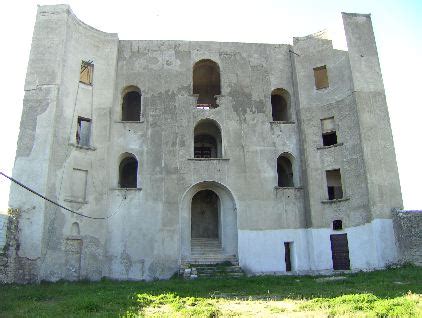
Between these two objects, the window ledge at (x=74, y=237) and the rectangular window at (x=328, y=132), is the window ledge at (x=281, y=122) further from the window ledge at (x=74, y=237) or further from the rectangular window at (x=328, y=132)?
the window ledge at (x=74, y=237)

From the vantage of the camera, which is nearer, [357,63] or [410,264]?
[410,264]

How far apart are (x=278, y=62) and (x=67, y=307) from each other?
74.5ft

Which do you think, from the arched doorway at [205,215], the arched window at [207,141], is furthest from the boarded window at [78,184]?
the arched window at [207,141]

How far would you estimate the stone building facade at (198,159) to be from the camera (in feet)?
83.4

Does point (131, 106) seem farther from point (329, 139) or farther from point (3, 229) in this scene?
point (329, 139)

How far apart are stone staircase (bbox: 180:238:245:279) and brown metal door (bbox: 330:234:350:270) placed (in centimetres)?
573

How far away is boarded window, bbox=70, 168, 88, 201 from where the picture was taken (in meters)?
26.2

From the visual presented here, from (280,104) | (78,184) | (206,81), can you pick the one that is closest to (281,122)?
(280,104)

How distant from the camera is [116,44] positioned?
30359 millimetres

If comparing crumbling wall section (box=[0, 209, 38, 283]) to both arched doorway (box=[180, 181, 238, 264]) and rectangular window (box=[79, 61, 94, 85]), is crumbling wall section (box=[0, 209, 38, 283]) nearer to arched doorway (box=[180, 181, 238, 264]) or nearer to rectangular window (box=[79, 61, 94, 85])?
arched doorway (box=[180, 181, 238, 264])

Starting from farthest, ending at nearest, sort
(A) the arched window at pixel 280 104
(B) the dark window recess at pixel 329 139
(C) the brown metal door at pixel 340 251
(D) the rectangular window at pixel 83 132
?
(A) the arched window at pixel 280 104, (B) the dark window recess at pixel 329 139, (D) the rectangular window at pixel 83 132, (C) the brown metal door at pixel 340 251

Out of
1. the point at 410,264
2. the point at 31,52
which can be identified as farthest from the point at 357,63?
the point at 31,52

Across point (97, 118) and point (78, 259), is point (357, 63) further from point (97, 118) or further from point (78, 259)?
point (78, 259)

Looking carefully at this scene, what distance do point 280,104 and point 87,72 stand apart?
1382 cm
